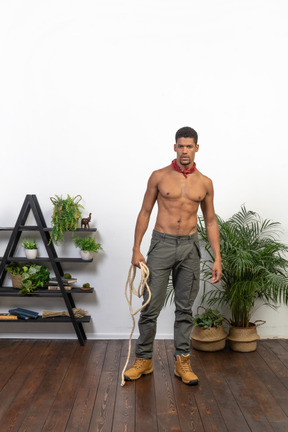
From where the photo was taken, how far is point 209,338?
395cm

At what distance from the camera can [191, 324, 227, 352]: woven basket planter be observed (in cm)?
396

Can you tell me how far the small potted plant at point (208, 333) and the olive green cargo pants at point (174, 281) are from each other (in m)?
0.53

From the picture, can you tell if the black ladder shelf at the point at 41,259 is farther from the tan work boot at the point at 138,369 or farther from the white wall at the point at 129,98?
the tan work boot at the point at 138,369

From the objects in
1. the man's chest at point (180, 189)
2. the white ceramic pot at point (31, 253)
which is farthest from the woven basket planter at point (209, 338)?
the white ceramic pot at point (31, 253)

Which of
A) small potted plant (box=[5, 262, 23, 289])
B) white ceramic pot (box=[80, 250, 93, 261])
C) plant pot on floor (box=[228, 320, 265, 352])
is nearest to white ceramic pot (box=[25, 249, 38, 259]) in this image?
small potted plant (box=[5, 262, 23, 289])

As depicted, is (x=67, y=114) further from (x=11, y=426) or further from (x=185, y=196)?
(x=11, y=426)

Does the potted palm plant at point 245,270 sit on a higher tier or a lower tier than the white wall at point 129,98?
lower

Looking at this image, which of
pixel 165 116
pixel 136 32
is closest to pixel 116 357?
pixel 165 116

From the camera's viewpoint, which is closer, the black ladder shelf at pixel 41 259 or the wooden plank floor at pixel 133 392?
the wooden plank floor at pixel 133 392

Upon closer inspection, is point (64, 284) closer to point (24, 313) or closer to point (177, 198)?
point (24, 313)

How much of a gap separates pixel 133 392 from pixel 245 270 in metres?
1.33

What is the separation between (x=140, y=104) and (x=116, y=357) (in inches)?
77.6

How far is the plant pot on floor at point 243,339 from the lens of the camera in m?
3.98

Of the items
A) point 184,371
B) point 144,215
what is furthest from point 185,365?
point 144,215
